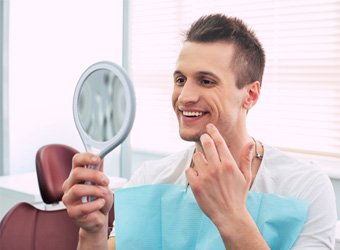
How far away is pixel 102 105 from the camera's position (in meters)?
1.03

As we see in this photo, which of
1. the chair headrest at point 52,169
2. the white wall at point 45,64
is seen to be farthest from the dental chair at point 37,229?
the white wall at point 45,64

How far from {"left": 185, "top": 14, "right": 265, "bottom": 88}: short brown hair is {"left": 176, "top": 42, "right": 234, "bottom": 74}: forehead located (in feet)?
0.06

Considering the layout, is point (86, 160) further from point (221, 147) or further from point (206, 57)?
point (206, 57)

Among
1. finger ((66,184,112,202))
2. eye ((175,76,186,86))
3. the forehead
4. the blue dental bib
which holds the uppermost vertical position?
the forehead

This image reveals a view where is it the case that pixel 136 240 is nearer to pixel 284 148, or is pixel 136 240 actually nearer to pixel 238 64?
pixel 238 64

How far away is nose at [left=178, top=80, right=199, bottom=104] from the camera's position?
114 centimetres

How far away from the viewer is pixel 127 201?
1259 millimetres

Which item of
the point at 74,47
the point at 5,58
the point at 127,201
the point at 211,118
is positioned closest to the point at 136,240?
the point at 127,201

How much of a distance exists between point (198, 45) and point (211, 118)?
19 cm

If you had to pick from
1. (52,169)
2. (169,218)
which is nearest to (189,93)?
(169,218)

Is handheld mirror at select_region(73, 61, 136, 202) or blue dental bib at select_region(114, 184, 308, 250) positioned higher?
handheld mirror at select_region(73, 61, 136, 202)

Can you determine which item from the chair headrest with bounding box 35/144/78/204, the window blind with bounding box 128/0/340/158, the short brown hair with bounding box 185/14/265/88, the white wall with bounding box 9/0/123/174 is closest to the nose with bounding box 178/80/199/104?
the short brown hair with bounding box 185/14/265/88

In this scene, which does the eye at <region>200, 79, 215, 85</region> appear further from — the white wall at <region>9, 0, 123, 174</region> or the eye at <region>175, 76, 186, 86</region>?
the white wall at <region>9, 0, 123, 174</region>

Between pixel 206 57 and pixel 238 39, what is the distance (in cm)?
12
